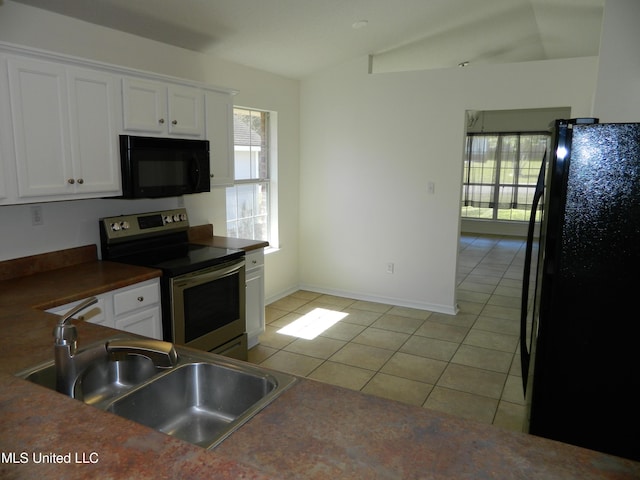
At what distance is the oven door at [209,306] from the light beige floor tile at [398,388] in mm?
1048

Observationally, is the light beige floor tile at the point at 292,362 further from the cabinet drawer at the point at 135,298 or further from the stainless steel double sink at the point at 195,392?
the stainless steel double sink at the point at 195,392

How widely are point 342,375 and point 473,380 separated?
949mm

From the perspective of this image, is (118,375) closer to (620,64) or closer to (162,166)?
(162,166)

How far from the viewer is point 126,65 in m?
3.12

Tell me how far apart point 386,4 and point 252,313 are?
8.61ft

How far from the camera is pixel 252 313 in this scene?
12.2 feet

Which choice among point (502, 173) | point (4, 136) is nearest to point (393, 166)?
point (4, 136)

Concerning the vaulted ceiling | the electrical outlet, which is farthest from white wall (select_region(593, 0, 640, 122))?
the electrical outlet

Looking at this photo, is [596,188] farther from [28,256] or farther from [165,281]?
[28,256]

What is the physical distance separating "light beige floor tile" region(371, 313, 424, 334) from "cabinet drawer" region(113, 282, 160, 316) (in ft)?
7.50

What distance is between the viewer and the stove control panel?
3.04m

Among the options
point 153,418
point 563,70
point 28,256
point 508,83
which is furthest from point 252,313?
point 563,70

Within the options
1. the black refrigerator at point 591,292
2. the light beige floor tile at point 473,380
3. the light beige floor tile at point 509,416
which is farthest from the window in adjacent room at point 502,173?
the black refrigerator at point 591,292

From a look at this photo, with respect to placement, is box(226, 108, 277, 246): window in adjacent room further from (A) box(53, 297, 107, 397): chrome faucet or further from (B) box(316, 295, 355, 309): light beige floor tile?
(A) box(53, 297, 107, 397): chrome faucet
